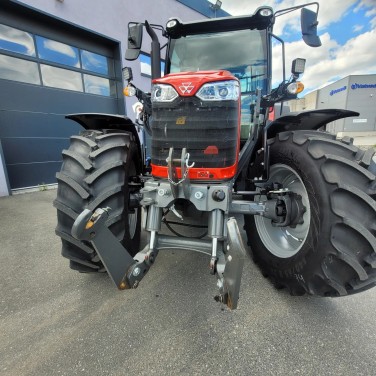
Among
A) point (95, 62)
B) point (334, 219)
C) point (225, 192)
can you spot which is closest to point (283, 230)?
point (334, 219)

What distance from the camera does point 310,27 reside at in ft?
7.21

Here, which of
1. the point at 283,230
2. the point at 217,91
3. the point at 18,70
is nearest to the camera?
the point at 217,91

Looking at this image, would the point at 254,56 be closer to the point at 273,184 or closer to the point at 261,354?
the point at 273,184

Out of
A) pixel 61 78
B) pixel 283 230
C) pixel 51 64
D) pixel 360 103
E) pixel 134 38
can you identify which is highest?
pixel 360 103

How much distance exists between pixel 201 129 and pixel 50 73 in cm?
576

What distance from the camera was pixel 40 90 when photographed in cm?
548

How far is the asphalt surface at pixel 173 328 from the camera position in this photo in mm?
1325

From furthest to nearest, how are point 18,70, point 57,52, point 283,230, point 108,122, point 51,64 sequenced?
point 57,52 < point 51,64 < point 18,70 < point 108,122 < point 283,230

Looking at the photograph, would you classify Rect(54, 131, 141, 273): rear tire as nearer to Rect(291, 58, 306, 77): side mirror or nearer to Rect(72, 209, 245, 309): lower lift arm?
Rect(72, 209, 245, 309): lower lift arm

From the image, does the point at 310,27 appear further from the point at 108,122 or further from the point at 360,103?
the point at 360,103

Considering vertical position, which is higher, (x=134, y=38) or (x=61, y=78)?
(x=61, y=78)

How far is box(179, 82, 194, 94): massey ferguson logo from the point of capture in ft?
5.11

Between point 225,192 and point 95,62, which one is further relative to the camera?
point 95,62

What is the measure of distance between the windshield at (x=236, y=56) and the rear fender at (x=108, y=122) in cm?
98
